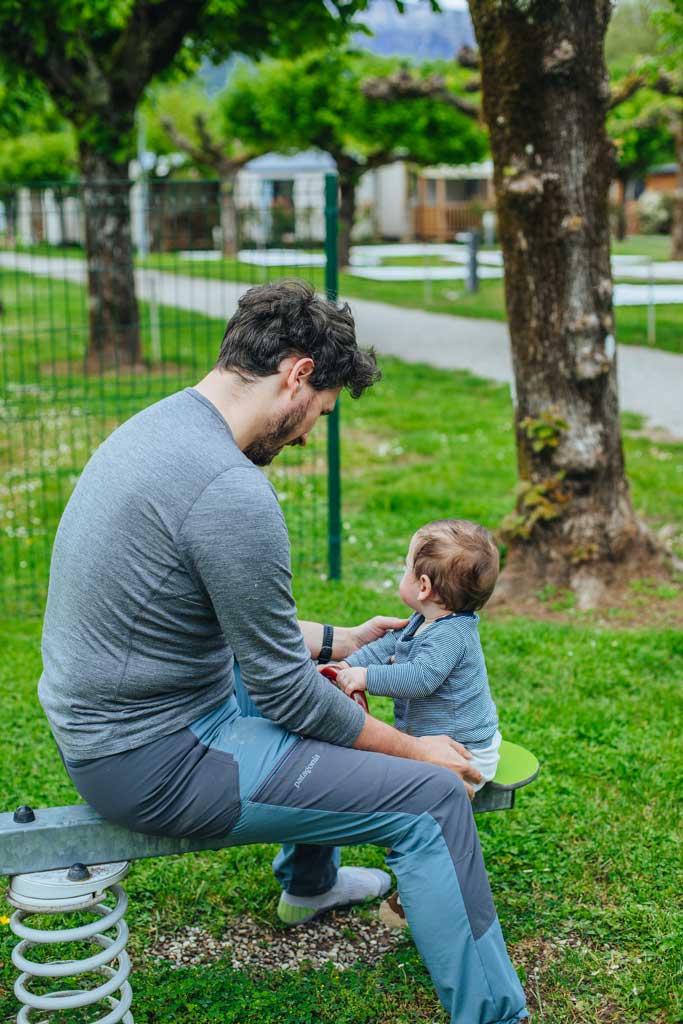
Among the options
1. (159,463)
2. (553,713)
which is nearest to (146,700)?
(159,463)

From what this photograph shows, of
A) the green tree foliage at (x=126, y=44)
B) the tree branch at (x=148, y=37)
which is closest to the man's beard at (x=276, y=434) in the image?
the green tree foliage at (x=126, y=44)

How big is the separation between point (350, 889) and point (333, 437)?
2.78 meters

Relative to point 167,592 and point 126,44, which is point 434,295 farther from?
point 167,592

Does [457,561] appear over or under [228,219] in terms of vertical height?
under

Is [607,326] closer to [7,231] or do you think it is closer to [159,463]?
[7,231]

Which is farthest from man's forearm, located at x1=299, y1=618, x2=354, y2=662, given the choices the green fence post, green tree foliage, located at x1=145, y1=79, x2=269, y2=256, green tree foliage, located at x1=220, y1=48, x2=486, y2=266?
green tree foliage, located at x1=145, y1=79, x2=269, y2=256

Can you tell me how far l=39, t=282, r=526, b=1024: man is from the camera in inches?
91.8

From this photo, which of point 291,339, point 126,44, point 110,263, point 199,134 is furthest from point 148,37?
point 199,134

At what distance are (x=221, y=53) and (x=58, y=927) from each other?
10738mm

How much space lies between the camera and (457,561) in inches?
110

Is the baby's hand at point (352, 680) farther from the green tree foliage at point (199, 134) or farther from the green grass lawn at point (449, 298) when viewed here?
the green tree foliage at point (199, 134)

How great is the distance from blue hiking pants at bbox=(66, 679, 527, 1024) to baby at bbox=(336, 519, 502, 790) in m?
0.31

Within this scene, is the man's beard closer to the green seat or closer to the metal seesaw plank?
the metal seesaw plank

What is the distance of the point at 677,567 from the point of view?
18.8 ft
